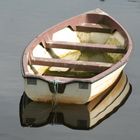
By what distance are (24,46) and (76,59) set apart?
1766mm

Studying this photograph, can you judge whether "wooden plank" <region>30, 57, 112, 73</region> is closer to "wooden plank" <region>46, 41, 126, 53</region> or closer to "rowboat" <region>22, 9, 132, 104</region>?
"rowboat" <region>22, 9, 132, 104</region>

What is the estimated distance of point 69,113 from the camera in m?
11.4

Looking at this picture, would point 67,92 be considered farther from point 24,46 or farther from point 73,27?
point 24,46

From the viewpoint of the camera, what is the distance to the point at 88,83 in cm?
1112

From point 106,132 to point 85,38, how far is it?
481cm

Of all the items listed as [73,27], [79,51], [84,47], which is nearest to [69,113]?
[84,47]

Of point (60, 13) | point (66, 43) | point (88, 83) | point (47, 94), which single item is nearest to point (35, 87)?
point (47, 94)

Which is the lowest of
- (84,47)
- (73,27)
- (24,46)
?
(24,46)

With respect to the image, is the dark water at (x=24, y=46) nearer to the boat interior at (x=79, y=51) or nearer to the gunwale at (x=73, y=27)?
the boat interior at (x=79, y=51)

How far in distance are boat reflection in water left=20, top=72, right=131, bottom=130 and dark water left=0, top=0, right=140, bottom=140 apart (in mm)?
146

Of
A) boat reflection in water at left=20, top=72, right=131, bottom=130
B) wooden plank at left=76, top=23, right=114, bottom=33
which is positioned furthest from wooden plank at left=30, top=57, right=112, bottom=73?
wooden plank at left=76, top=23, right=114, bottom=33

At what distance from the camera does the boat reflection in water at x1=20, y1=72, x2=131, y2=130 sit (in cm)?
1120

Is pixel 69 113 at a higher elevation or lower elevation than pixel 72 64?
lower

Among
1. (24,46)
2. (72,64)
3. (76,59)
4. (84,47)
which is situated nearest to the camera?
(72,64)
